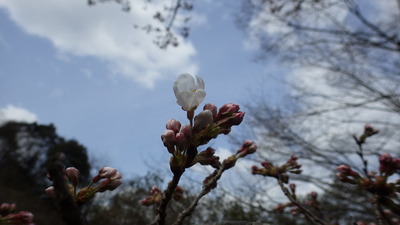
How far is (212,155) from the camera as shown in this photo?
878 millimetres

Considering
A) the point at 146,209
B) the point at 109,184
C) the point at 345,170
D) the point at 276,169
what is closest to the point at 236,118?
the point at 109,184

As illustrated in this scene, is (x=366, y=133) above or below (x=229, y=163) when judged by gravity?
above

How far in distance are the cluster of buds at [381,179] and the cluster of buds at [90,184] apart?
95 cm

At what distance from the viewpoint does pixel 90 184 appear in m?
0.81

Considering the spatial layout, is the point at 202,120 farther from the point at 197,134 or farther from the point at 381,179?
the point at 381,179

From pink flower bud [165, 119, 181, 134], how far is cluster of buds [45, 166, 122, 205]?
0.22 metres

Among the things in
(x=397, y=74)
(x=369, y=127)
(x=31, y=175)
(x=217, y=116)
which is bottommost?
(x=217, y=116)

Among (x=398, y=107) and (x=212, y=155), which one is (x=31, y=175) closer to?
(x=398, y=107)

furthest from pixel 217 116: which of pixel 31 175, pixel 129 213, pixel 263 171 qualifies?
pixel 31 175

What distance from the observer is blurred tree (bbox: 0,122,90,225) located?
698 inches

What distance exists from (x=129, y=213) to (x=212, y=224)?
44.3 feet

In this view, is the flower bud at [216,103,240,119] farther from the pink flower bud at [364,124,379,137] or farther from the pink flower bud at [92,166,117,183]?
the pink flower bud at [364,124,379,137]

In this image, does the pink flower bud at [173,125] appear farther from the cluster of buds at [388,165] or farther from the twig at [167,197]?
the cluster of buds at [388,165]

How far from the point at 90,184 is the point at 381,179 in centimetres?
106
